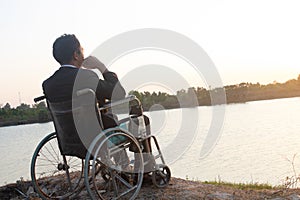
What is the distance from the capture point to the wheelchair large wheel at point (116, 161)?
279 cm

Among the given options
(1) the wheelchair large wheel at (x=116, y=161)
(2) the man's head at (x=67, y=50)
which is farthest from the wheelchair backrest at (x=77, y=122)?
(2) the man's head at (x=67, y=50)

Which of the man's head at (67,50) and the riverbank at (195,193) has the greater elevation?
the man's head at (67,50)

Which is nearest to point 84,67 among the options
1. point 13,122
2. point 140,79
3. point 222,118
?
point 140,79

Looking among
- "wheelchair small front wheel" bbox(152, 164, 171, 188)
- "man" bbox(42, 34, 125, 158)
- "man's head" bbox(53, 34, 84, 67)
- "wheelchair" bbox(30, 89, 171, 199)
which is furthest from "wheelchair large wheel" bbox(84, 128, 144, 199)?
"man's head" bbox(53, 34, 84, 67)

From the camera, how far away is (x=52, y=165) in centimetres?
376

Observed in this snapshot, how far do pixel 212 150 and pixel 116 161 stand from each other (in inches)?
351

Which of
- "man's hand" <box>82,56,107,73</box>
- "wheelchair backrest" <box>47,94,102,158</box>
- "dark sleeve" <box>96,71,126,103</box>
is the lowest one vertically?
"wheelchair backrest" <box>47,94,102,158</box>

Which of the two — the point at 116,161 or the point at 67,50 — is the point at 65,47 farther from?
the point at 116,161

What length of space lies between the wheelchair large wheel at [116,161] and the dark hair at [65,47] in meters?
0.68

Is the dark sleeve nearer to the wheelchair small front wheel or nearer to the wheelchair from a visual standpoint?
the wheelchair

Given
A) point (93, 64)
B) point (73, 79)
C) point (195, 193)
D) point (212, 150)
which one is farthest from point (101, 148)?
point (212, 150)

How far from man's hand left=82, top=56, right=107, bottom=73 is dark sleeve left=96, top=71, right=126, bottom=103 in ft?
0.33

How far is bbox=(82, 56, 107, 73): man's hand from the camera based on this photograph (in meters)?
3.16

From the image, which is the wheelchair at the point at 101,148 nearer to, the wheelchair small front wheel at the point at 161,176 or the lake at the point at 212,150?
the wheelchair small front wheel at the point at 161,176
